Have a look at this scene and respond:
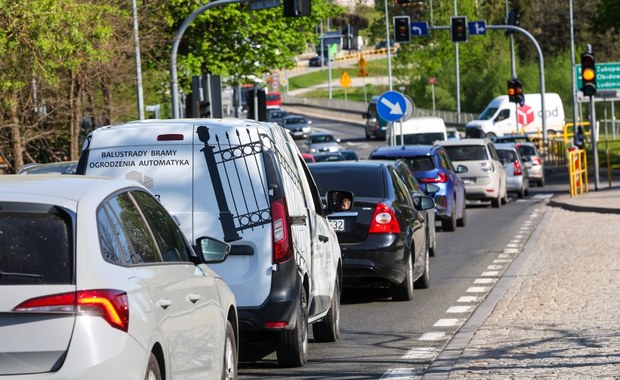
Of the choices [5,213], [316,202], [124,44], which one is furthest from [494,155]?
[5,213]

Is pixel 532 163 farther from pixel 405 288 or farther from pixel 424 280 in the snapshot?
pixel 405 288

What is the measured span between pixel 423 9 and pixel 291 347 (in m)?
124

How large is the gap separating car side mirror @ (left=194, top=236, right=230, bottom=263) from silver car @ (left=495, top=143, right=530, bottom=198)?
113 feet

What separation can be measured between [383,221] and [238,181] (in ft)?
17.7

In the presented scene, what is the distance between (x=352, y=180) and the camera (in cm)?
1706

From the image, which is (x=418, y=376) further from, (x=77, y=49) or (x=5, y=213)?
(x=77, y=49)

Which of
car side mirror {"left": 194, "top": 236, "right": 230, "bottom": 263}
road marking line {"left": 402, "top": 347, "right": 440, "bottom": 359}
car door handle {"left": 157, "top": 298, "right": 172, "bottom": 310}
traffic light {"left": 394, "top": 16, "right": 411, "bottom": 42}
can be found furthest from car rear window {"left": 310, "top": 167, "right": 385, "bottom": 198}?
traffic light {"left": 394, "top": 16, "right": 411, "bottom": 42}

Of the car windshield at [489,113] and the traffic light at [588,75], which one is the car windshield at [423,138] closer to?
the traffic light at [588,75]

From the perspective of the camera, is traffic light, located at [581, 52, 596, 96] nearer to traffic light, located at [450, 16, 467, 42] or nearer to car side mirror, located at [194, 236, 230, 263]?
traffic light, located at [450, 16, 467, 42]

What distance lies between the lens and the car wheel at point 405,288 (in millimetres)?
16297

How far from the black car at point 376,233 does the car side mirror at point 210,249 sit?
22.4 ft

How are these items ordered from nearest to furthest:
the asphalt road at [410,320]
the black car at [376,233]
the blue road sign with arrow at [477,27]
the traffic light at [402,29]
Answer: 1. the asphalt road at [410,320]
2. the black car at [376,233]
3. the traffic light at [402,29]
4. the blue road sign with arrow at [477,27]

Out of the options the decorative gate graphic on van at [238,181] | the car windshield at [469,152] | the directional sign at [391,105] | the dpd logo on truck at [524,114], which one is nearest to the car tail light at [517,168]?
the car windshield at [469,152]

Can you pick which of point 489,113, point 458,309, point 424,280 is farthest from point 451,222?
point 489,113
